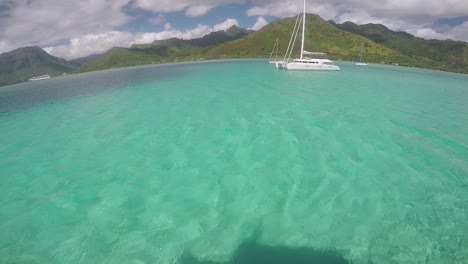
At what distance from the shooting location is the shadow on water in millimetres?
7227

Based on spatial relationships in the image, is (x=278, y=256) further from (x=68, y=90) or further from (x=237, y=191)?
(x=68, y=90)

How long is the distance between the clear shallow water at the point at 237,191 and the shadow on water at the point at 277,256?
185 millimetres

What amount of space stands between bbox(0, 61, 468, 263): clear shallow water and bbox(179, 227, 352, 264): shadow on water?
19 centimetres

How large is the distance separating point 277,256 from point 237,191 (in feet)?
12.9

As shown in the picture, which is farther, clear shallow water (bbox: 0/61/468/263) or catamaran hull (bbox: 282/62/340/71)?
catamaran hull (bbox: 282/62/340/71)

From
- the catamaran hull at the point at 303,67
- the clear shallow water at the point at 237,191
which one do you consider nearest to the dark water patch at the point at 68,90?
the clear shallow water at the point at 237,191

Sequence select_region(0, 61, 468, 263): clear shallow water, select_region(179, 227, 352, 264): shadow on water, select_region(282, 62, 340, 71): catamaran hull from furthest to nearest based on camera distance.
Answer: select_region(282, 62, 340, 71): catamaran hull
select_region(0, 61, 468, 263): clear shallow water
select_region(179, 227, 352, 264): shadow on water

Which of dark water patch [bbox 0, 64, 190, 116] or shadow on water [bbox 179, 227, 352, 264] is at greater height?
dark water patch [bbox 0, 64, 190, 116]

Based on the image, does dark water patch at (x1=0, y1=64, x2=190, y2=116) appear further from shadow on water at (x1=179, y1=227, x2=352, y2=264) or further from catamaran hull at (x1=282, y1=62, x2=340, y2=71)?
shadow on water at (x1=179, y1=227, x2=352, y2=264)

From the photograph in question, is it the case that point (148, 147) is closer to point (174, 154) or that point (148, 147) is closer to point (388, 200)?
point (174, 154)

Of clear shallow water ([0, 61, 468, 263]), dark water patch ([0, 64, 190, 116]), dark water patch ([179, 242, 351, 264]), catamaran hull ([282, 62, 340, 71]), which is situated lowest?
dark water patch ([179, 242, 351, 264])

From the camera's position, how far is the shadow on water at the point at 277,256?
23.7 feet

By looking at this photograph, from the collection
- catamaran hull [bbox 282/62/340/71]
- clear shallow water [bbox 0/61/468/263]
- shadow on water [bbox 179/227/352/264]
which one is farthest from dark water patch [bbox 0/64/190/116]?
shadow on water [bbox 179/227/352/264]

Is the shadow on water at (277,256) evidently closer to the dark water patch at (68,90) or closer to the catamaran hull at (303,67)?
the dark water patch at (68,90)
